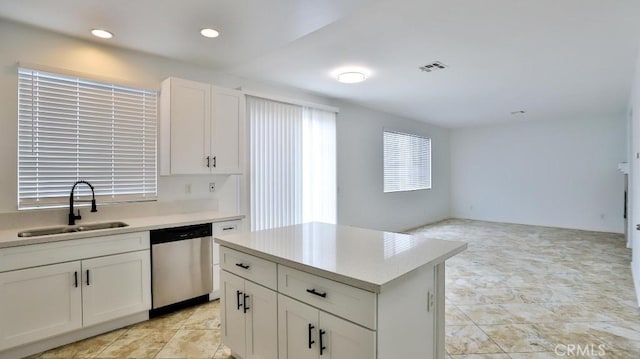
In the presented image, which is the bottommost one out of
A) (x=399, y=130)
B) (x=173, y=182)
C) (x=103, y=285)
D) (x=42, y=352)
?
(x=42, y=352)

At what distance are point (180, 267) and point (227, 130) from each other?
4.88 ft

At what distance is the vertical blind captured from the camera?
13.7ft

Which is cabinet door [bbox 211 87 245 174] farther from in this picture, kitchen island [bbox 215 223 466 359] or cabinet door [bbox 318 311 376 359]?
cabinet door [bbox 318 311 376 359]

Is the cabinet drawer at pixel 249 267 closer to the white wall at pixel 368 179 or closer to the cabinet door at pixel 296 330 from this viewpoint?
the cabinet door at pixel 296 330

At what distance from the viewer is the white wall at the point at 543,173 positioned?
6.81 m

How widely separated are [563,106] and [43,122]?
7504 mm

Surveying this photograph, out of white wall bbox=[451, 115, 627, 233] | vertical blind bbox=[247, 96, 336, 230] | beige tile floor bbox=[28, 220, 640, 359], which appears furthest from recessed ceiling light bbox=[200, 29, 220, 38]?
white wall bbox=[451, 115, 627, 233]

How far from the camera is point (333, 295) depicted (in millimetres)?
1532

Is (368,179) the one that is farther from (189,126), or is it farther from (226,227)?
(189,126)

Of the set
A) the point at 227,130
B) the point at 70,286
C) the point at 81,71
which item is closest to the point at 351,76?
the point at 227,130

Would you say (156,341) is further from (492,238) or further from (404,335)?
(492,238)

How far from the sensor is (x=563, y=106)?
5898 millimetres

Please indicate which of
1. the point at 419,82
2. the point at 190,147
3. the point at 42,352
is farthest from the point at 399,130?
the point at 42,352

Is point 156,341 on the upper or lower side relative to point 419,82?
lower
